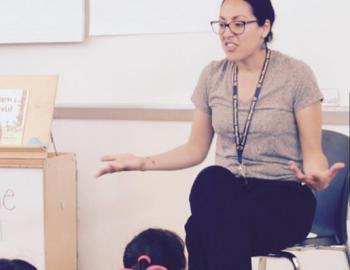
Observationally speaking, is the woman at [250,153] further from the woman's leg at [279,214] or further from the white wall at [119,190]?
the white wall at [119,190]

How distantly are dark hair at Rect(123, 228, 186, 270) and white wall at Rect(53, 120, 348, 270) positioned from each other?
197 millimetres

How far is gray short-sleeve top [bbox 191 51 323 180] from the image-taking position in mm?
1129

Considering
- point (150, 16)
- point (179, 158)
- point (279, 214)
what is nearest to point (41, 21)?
point (150, 16)

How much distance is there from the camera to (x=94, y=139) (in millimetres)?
1754

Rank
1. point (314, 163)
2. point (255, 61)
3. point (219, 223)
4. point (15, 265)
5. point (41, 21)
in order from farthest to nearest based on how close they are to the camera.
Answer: point (41, 21) < point (15, 265) < point (255, 61) < point (314, 163) < point (219, 223)

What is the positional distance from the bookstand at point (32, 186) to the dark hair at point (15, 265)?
4 centimetres

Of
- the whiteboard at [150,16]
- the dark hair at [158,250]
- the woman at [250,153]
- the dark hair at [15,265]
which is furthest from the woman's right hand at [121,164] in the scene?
the whiteboard at [150,16]

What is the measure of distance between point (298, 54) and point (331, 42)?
0.10 meters

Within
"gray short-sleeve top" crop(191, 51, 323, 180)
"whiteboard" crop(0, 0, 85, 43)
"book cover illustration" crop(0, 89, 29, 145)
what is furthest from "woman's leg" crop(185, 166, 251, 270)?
"whiteboard" crop(0, 0, 85, 43)

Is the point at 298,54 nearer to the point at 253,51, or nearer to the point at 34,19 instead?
the point at 253,51

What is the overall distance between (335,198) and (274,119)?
0.84ft

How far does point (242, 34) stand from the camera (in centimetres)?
118

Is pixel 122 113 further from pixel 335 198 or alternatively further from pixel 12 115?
pixel 335 198

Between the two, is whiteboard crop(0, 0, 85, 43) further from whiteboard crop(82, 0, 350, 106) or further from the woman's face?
the woman's face
